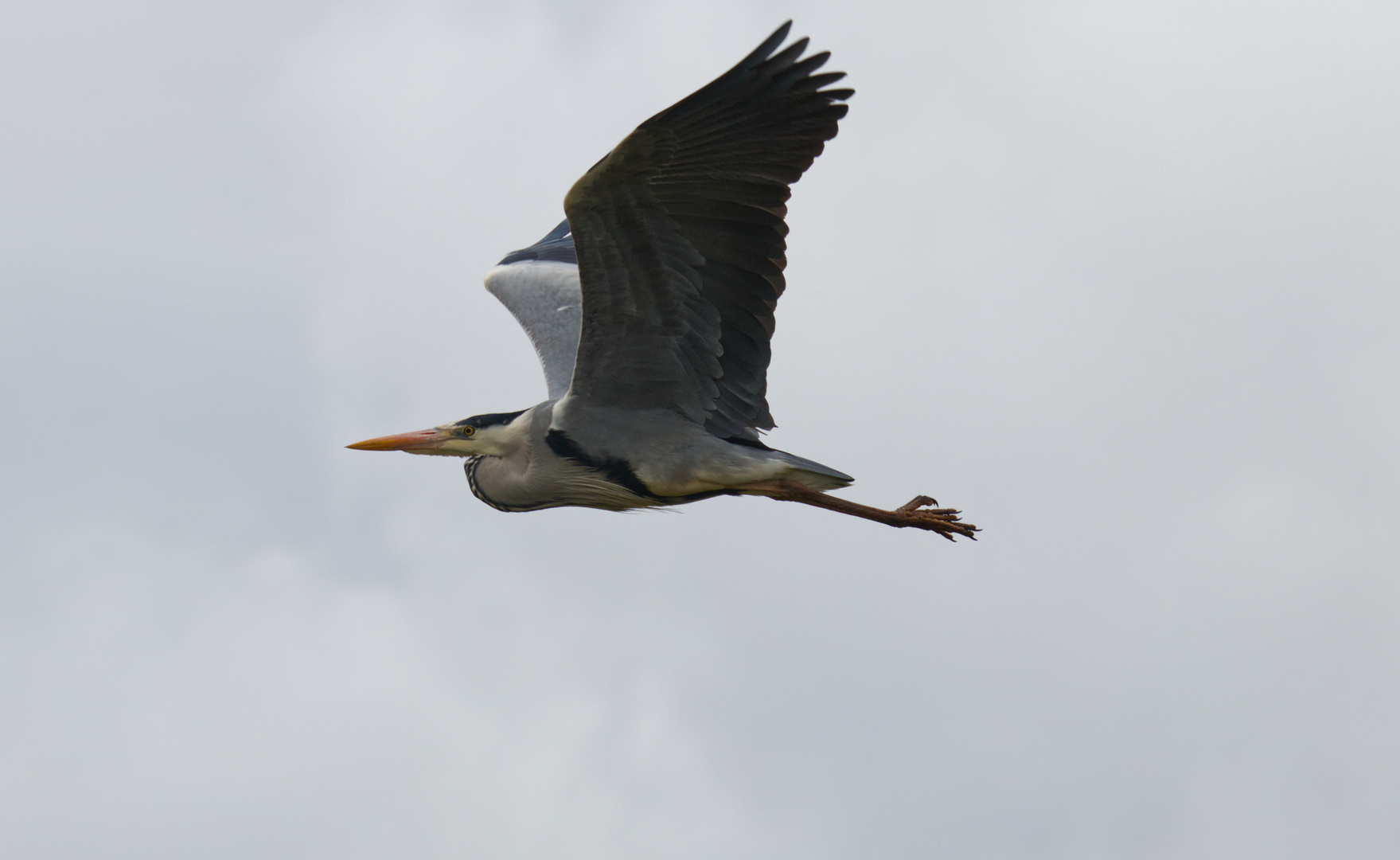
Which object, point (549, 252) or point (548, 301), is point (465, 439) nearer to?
point (548, 301)

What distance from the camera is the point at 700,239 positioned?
25.7 feet

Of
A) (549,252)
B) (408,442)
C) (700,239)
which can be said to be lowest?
(408,442)

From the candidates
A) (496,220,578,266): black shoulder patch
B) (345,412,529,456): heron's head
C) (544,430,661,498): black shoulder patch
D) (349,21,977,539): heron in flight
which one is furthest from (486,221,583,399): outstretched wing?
(544,430,661,498): black shoulder patch

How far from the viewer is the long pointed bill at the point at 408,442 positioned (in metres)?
9.36

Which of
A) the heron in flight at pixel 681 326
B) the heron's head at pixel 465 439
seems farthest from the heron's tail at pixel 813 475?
the heron's head at pixel 465 439

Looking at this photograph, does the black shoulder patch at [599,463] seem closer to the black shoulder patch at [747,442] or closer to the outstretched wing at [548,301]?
the black shoulder patch at [747,442]

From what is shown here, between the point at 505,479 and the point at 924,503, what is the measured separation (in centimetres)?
255

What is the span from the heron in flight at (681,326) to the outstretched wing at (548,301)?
1.24ft

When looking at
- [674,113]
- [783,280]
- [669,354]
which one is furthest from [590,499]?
[674,113]

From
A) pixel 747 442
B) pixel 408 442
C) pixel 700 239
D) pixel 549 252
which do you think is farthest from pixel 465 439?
pixel 549 252

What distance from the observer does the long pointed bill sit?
9.36 meters

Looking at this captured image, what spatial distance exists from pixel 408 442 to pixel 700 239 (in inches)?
104

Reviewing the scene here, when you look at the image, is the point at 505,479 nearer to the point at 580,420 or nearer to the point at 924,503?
the point at 580,420

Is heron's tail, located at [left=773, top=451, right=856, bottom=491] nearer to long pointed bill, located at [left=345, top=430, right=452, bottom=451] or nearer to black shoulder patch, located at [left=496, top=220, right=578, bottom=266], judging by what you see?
long pointed bill, located at [left=345, top=430, right=452, bottom=451]
